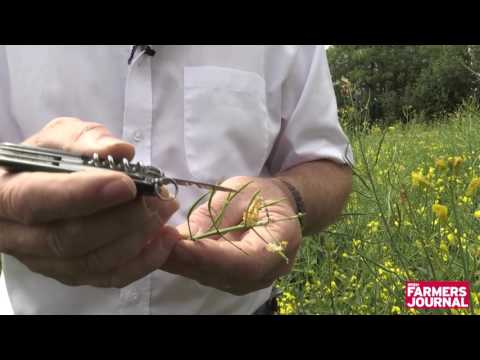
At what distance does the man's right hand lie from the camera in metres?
0.31

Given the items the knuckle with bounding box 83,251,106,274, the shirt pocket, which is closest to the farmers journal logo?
the shirt pocket

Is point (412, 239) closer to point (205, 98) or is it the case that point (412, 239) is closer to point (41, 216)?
point (205, 98)

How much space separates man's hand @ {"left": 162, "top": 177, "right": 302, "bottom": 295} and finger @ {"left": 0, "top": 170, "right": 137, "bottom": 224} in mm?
117

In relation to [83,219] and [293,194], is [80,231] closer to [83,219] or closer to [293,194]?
[83,219]

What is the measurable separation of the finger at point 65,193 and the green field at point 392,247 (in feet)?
0.97

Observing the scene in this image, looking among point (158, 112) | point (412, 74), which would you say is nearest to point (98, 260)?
point (158, 112)

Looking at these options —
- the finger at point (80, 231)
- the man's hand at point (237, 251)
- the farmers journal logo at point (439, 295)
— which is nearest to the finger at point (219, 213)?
the man's hand at point (237, 251)

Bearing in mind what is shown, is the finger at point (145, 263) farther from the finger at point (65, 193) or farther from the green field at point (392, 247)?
the green field at point (392, 247)

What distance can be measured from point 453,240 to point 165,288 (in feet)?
1.33

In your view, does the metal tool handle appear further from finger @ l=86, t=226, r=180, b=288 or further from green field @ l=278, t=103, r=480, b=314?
green field @ l=278, t=103, r=480, b=314

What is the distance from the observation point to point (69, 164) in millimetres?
321

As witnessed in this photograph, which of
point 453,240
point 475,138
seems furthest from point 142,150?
point 475,138

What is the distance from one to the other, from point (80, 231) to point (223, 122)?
28 centimetres
